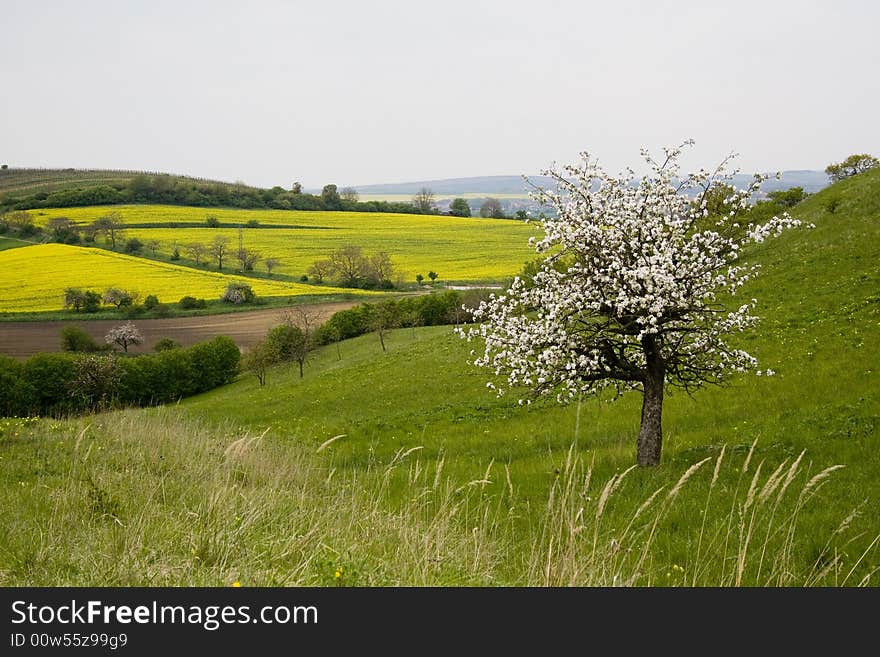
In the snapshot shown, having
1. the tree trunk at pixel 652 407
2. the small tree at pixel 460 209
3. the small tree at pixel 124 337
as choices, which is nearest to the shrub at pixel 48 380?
the small tree at pixel 124 337

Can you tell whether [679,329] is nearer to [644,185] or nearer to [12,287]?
[644,185]

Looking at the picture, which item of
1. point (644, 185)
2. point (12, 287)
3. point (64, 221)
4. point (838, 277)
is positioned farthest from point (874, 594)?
point (64, 221)

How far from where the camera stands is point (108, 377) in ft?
168

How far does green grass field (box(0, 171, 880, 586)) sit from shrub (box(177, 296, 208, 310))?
49865 millimetres


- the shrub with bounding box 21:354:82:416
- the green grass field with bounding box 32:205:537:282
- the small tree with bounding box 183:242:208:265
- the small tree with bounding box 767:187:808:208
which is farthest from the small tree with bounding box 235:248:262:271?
the small tree with bounding box 767:187:808:208

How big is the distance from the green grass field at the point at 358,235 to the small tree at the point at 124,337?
1259 inches

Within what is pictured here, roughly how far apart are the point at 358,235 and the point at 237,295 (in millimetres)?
41205

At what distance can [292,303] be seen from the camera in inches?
3201

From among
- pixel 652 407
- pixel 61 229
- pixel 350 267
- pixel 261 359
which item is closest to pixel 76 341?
pixel 261 359

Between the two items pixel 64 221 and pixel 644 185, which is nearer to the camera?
pixel 644 185

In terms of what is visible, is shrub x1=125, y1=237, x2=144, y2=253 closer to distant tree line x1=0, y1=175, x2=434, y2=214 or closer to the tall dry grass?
distant tree line x1=0, y1=175, x2=434, y2=214

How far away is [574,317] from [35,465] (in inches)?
396

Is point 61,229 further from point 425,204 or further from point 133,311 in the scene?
point 425,204

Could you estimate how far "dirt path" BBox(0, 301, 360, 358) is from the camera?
63.6m
